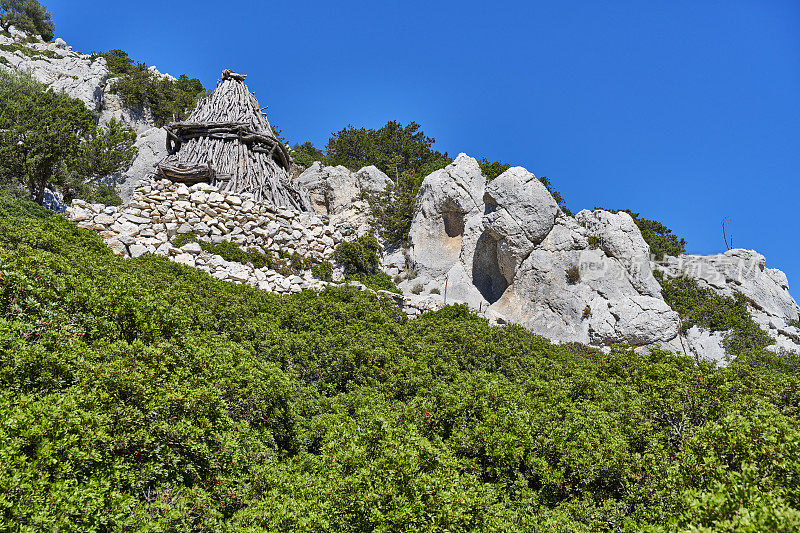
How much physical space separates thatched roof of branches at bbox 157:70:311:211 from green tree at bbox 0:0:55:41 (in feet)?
200

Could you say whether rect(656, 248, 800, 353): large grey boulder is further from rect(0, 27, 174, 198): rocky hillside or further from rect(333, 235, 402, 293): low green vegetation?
rect(0, 27, 174, 198): rocky hillside

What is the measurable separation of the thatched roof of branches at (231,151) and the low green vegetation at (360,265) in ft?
15.5

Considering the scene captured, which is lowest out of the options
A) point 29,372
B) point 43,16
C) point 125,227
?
point 29,372

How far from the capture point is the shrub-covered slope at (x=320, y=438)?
17.1ft

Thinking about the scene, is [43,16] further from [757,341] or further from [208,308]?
[757,341]

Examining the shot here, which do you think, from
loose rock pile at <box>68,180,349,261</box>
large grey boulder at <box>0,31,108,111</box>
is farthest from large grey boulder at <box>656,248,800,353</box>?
large grey boulder at <box>0,31,108,111</box>

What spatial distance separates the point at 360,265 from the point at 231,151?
10.1m

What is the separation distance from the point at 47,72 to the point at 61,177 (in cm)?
3467

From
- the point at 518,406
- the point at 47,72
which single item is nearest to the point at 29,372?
the point at 518,406

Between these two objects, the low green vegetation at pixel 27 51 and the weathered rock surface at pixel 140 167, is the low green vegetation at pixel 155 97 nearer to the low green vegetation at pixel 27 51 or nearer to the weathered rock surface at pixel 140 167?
the weathered rock surface at pixel 140 167

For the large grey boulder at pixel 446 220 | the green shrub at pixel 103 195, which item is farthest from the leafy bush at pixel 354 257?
the green shrub at pixel 103 195

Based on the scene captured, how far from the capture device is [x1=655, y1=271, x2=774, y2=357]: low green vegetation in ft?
85.8

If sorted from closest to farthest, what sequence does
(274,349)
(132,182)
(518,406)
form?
(518,406) → (274,349) → (132,182)

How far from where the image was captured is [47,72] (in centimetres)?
5125
